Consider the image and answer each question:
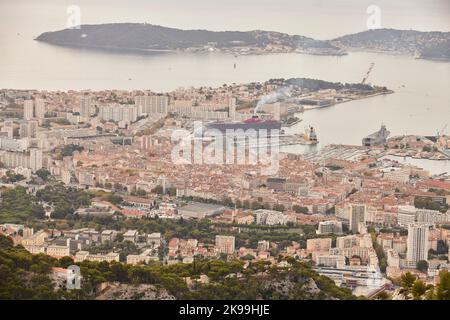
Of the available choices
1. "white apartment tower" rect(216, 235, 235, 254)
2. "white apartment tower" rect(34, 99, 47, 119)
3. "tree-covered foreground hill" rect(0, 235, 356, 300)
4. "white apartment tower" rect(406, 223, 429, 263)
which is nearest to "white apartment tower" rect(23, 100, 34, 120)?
"white apartment tower" rect(34, 99, 47, 119)

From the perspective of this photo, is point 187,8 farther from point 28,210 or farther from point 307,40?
point 28,210

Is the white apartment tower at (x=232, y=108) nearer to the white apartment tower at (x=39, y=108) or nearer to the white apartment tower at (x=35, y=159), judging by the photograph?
the white apartment tower at (x=39, y=108)

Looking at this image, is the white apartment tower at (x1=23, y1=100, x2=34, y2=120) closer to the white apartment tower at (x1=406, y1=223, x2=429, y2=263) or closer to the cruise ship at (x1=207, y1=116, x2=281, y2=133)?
the cruise ship at (x1=207, y1=116, x2=281, y2=133)

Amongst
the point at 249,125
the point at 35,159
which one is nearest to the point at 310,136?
the point at 249,125

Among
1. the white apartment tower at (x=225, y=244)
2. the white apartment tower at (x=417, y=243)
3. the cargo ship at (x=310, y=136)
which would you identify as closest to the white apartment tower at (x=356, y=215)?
the white apartment tower at (x=417, y=243)
